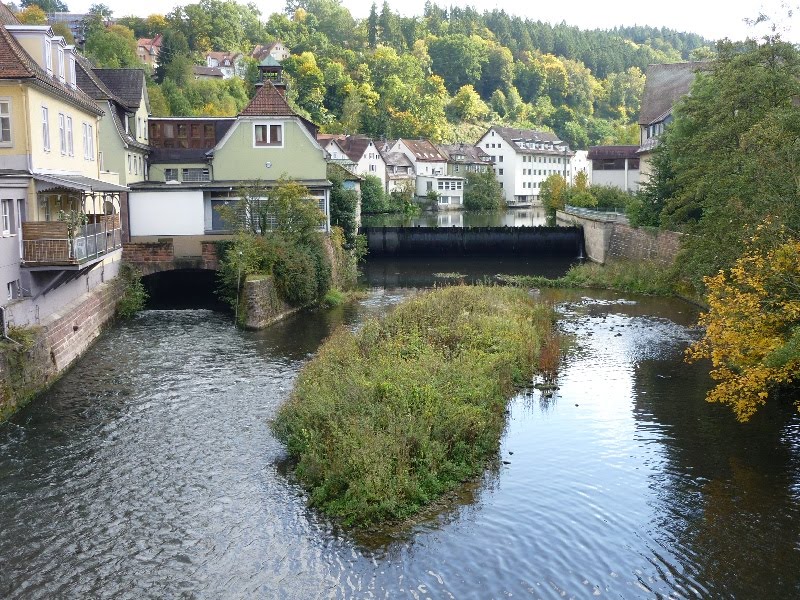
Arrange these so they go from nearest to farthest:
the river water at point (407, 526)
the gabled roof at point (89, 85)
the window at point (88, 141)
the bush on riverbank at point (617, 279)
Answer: the river water at point (407, 526) → the window at point (88, 141) → the gabled roof at point (89, 85) → the bush on riverbank at point (617, 279)

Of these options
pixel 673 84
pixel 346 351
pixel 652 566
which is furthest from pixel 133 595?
pixel 673 84

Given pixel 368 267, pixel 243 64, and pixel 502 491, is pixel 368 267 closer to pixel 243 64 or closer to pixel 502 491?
pixel 502 491

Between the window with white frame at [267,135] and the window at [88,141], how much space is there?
11.4 metres

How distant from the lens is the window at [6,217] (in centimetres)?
2320

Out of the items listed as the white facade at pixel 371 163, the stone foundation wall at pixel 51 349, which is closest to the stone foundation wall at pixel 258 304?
the stone foundation wall at pixel 51 349

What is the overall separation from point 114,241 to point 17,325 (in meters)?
8.91

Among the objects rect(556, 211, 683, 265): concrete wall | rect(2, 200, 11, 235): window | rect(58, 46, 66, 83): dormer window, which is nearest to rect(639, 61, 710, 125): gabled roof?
rect(556, 211, 683, 265): concrete wall

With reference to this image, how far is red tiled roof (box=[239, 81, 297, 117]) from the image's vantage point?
43.3 m

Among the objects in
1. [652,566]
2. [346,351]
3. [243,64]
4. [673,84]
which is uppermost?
[243,64]

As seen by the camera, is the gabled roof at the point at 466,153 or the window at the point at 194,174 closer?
the window at the point at 194,174

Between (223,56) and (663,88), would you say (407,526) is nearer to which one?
(663,88)

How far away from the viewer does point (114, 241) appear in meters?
30.6

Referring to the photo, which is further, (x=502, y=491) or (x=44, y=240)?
(x=44, y=240)

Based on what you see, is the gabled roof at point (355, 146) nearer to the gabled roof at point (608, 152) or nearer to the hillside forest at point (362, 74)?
the hillside forest at point (362, 74)
